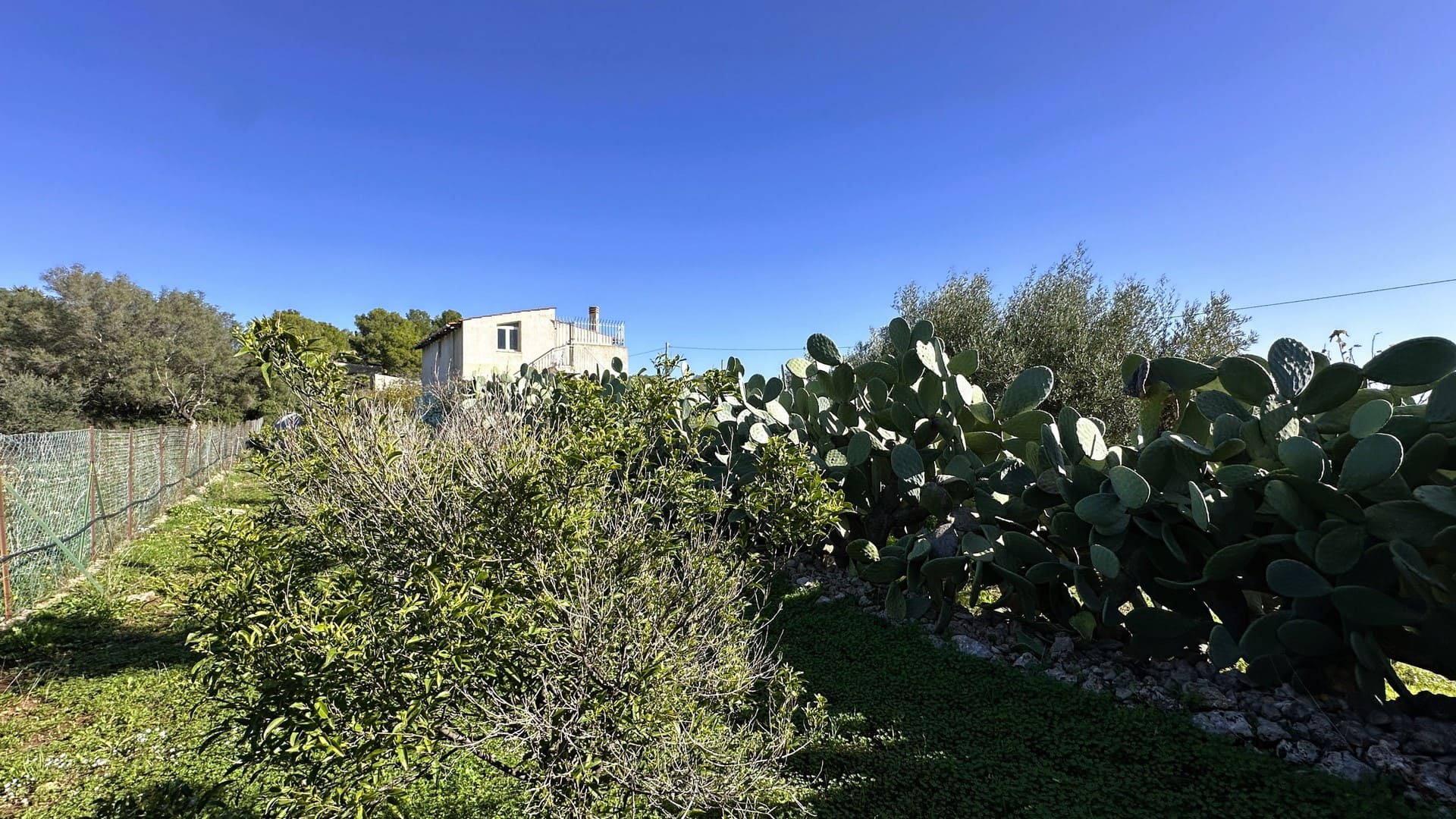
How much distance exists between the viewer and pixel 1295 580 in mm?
2652

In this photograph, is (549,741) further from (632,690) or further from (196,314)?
(196,314)

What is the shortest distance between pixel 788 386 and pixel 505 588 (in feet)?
14.6

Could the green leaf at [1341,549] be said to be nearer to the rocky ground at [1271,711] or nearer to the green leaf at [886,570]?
the rocky ground at [1271,711]

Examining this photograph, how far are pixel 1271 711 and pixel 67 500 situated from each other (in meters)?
8.30

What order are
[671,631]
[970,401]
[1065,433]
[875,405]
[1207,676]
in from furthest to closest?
[875,405] < [970,401] < [1065,433] < [1207,676] < [671,631]

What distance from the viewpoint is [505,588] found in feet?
5.43

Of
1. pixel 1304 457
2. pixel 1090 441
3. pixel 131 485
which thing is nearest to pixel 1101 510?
pixel 1090 441

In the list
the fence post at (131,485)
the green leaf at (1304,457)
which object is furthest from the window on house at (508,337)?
the green leaf at (1304,457)

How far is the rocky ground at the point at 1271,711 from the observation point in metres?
2.34

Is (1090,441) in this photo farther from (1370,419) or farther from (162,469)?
(162,469)

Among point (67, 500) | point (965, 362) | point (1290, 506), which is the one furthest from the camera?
point (67, 500)

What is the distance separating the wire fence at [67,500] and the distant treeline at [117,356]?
42.0 feet

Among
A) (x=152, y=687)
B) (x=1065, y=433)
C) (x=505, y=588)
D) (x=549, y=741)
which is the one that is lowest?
(x=152, y=687)

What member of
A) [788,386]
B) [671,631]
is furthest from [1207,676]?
[788,386]
